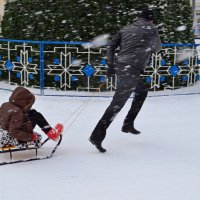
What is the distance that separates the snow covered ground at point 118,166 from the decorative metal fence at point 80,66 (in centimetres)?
214

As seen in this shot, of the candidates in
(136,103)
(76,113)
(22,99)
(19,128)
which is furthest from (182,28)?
(19,128)

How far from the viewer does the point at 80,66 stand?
26.9ft

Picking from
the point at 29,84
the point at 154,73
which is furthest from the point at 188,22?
the point at 29,84

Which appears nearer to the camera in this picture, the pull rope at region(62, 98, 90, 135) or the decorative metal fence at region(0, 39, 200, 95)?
the pull rope at region(62, 98, 90, 135)

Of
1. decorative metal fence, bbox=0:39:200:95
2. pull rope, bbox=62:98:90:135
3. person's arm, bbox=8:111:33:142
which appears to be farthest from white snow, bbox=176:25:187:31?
person's arm, bbox=8:111:33:142

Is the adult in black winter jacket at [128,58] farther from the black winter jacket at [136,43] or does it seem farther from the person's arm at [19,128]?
the person's arm at [19,128]

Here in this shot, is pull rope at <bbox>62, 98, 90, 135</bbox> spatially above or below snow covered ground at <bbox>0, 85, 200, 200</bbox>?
above

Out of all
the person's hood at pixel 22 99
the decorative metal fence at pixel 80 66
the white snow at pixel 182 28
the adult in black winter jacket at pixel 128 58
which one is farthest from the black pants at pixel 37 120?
the white snow at pixel 182 28

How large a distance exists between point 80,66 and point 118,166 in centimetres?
455

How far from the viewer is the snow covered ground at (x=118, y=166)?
3.26m

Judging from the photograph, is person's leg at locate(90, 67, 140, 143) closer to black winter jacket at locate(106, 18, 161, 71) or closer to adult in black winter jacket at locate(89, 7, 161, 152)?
adult in black winter jacket at locate(89, 7, 161, 152)

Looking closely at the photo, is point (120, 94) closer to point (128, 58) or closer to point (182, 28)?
point (128, 58)

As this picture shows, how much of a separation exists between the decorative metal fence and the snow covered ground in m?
2.14

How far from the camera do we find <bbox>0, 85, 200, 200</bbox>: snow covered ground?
3258 millimetres
